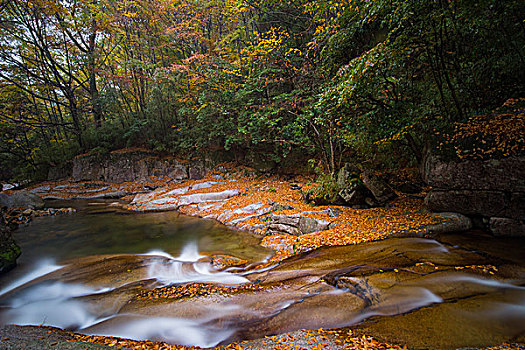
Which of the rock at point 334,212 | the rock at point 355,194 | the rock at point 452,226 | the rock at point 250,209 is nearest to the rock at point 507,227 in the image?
the rock at point 452,226

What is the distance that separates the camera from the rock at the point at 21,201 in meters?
10.0

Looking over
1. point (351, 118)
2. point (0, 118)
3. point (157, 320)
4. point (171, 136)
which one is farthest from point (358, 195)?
point (0, 118)

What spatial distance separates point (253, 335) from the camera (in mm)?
2371

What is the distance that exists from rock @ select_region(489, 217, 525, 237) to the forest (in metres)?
2.13

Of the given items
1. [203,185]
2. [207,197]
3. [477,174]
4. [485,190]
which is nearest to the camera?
[485,190]

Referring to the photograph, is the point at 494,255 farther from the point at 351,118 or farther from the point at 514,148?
the point at 351,118

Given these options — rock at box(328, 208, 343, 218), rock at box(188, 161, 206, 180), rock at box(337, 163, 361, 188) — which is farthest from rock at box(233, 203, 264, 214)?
rock at box(188, 161, 206, 180)

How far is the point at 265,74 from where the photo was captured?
10.8m

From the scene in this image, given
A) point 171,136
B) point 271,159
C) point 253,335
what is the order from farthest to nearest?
point 171,136 → point 271,159 → point 253,335

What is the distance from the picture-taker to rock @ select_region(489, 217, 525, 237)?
12.8 feet

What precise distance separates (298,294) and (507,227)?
168 inches

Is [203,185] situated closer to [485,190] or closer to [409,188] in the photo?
[409,188]

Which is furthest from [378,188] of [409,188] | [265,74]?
[265,74]

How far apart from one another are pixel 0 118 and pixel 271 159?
17.6m
